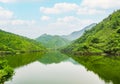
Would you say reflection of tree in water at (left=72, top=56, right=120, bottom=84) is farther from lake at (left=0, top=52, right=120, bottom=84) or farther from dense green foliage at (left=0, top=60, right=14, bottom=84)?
dense green foliage at (left=0, top=60, right=14, bottom=84)

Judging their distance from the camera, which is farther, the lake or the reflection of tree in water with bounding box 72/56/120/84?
the reflection of tree in water with bounding box 72/56/120/84

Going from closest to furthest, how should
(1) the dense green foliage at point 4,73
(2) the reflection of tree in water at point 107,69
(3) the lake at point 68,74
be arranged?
(1) the dense green foliage at point 4,73, (3) the lake at point 68,74, (2) the reflection of tree in water at point 107,69

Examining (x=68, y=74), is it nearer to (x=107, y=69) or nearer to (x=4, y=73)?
(x=107, y=69)

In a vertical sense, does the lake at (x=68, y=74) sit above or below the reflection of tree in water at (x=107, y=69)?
below

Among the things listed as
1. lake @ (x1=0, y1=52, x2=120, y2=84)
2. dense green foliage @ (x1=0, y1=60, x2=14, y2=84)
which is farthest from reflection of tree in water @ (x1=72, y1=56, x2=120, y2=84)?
dense green foliage @ (x1=0, y1=60, x2=14, y2=84)

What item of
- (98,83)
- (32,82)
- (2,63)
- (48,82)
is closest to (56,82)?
(48,82)

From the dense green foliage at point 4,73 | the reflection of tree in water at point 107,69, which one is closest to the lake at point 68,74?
the reflection of tree in water at point 107,69

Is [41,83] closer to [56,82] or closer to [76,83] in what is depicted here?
[56,82]

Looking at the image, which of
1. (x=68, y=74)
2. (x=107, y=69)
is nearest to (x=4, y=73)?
(x=68, y=74)

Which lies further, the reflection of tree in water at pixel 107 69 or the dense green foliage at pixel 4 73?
the reflection of tree in water at pixel 107 69

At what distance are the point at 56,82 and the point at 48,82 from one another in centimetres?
226

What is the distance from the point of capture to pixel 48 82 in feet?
236

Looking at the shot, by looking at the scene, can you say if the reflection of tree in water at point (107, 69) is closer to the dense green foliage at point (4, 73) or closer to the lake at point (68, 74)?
the lake at point (68, 74)

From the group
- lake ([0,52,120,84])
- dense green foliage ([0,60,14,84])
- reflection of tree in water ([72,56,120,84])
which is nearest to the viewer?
dense green foliage ([0,60,14,84])
